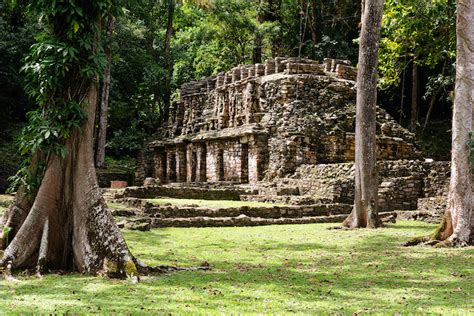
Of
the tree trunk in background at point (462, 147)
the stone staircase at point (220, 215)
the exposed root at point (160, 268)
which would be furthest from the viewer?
the stone staircase at point (220, 215)

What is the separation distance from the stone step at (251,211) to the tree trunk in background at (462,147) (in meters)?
7.55

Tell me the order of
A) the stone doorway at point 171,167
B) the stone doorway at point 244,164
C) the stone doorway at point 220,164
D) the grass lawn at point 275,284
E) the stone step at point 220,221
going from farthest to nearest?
the stone doorway at point 171,167 → the stone doorway at point 220,164 → the stone doorway at point 244,164 → the stone step at point 220,221 → the grass lawn at point 275,284

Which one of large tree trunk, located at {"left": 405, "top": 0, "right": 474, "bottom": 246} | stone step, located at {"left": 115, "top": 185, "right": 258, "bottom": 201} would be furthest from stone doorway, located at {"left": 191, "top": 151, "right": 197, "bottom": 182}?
large tree trunk, located at {"left": 405, "top": 0, "right": 474, "bottom": 246}

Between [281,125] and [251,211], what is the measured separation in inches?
427

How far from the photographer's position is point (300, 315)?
5930 mm

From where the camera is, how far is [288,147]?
27812 mm

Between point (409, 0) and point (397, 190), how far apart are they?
736 centimetres

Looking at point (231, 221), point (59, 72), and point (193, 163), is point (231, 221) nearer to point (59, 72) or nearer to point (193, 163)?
point (59, 72)

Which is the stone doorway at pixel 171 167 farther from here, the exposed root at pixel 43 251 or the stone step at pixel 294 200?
the exposed root at pixel 43 251

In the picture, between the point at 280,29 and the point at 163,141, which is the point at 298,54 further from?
the point at 163,141

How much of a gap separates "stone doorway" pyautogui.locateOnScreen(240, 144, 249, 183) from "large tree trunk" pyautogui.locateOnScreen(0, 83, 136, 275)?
70.4ft

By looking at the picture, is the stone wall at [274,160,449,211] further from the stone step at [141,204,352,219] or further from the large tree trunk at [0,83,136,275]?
the large tree trunk at [0,83,136,275]

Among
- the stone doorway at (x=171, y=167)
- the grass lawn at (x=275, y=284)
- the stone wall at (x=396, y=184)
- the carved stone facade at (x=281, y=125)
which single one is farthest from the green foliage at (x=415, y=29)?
the stone doorway at (x=171, y=167)

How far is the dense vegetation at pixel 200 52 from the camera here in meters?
35.9
